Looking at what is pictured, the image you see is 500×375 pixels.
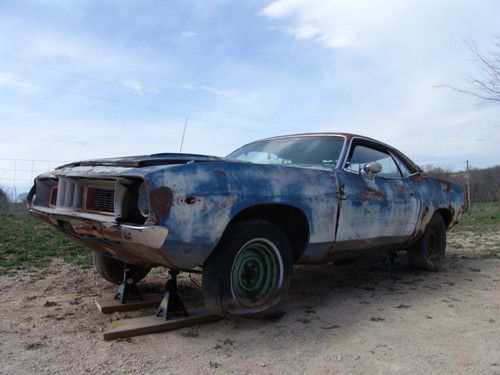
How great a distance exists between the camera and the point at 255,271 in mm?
3721

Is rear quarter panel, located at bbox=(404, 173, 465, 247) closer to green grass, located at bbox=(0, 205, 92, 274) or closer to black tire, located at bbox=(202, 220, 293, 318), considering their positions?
black tire, located at bbox=(202, 220, 293, 318)

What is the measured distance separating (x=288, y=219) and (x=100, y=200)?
1490 mm

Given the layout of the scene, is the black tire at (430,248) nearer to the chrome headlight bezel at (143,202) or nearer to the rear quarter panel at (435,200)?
the rear quarter panel at (435,200)

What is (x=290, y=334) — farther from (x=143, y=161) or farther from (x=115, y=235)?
(x=143, y=161)

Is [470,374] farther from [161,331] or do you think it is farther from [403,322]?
[161,331]

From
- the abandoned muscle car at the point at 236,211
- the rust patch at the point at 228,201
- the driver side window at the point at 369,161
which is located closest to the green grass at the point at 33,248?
the abandoned muscle car at the point at 236,211

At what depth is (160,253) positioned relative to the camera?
3.08 metres

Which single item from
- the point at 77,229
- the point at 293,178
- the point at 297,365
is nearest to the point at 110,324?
the point at 77,229

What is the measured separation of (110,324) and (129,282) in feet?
2.14

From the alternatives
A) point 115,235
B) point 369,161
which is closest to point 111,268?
point 115,235

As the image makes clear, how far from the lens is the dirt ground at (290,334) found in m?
2.96

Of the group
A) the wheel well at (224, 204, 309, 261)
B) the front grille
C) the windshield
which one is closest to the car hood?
the front grille

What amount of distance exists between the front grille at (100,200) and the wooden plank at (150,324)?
33.1 inches

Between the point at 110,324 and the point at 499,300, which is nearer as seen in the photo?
the point at 110,324
